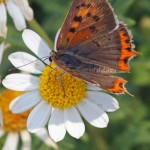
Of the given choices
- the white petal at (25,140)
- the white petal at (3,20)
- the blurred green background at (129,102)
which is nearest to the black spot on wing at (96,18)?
the white petal at (3,20)

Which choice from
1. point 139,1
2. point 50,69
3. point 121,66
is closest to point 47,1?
point 139,1

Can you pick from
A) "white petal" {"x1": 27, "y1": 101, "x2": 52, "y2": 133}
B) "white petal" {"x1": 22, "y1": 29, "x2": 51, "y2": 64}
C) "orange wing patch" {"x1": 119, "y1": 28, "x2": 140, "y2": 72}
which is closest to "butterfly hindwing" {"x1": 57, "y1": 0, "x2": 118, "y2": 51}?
"orange wing patch" {"x1": 119, "y1": 28, "x2": 140, "y2": 72}

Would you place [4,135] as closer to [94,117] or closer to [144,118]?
[94,117]

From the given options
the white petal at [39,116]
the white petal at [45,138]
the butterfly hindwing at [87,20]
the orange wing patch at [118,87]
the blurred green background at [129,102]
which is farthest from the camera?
the blurred green background at [129,102]

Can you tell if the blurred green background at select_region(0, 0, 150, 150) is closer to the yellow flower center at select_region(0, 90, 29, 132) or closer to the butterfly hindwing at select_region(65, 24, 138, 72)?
the yellow flower center at select_region(0, 90, 29, 132)

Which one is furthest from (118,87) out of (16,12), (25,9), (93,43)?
(16,12)

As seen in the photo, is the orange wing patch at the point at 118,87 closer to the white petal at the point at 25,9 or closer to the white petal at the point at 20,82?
the white petal at the point at 20,82

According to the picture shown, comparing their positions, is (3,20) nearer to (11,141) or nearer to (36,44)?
(36,44)

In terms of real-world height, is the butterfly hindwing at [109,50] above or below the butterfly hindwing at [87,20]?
below
